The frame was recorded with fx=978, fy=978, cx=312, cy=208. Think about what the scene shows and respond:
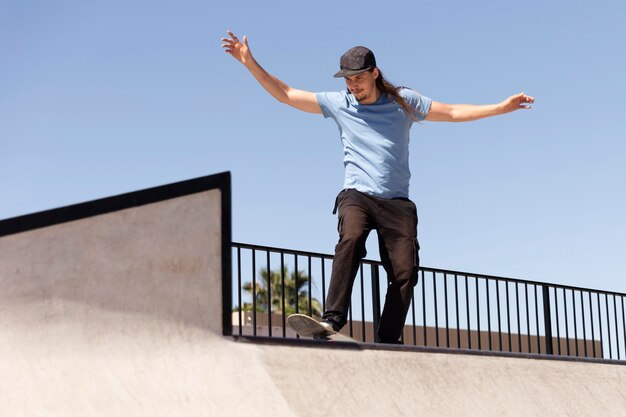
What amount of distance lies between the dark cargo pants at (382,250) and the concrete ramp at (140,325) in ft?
1.72

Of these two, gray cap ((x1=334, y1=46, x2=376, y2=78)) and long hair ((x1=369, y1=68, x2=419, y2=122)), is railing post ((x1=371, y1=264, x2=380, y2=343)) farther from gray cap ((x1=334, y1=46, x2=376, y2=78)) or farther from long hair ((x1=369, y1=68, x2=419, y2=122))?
gray cap ((x1=334, y1=46, x2=376, y2=78))

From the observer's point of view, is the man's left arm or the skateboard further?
the man's left arm

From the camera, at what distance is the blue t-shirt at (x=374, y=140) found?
6660 mm

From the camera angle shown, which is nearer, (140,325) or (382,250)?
(140,325)

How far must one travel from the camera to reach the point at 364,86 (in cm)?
668

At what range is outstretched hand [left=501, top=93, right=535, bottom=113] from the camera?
23.3ft

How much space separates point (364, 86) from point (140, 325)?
7.52 feet

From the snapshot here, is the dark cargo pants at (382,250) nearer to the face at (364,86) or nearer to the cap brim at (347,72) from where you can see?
Result: the face at (364,86)

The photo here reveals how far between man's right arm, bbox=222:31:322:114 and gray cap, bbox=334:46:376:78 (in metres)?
0.34

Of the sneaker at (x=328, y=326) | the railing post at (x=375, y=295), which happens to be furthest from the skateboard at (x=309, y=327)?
the railing post at (x=375, y=295)

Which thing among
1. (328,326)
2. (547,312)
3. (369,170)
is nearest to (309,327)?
(328,326)

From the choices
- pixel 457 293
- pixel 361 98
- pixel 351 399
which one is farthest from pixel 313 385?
pixel 457 293

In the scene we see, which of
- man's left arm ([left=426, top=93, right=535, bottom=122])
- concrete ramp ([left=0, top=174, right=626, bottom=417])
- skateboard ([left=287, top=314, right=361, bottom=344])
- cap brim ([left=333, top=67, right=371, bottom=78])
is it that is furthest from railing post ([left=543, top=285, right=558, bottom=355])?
concrete ramp ([left=0, top=174, right=626, bottom=417])

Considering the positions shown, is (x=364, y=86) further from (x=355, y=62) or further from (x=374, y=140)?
(x=374, y=140)
